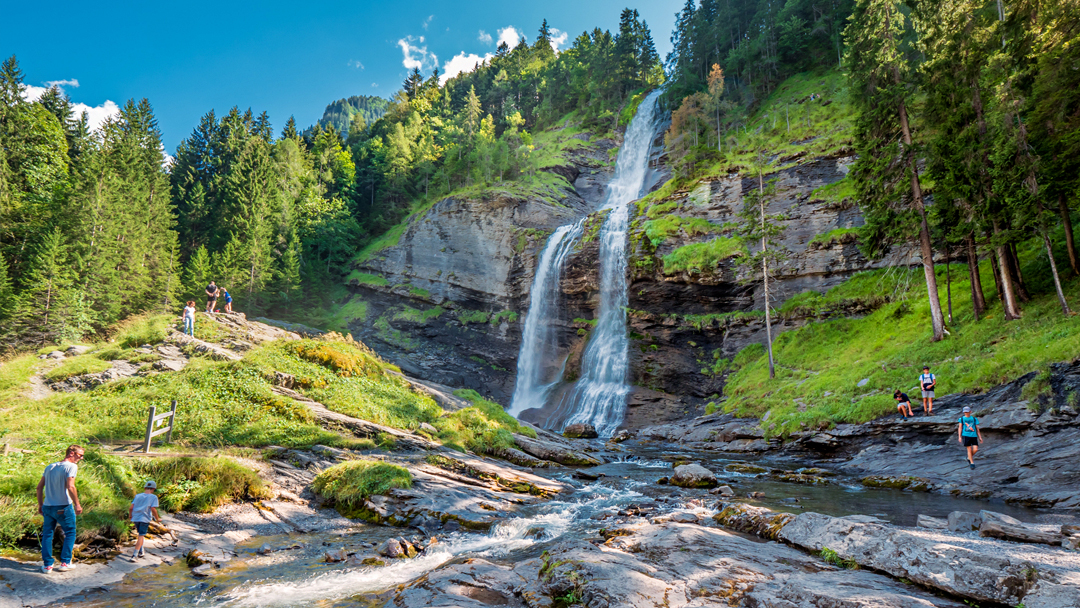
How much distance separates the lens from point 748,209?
95.3 feet

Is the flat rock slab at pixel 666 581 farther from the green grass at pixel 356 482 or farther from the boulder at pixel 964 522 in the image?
the green grass at pixel 356 482

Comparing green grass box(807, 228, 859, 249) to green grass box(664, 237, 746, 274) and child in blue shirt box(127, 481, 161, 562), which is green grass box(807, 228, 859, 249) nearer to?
green grass box(664, 237, 746, 274)

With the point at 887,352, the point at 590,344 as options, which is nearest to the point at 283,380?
the point at 590,344

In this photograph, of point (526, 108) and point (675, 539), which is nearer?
point (675, 539)

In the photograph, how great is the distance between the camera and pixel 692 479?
12.6 m

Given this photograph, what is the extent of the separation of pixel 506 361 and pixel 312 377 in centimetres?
2478

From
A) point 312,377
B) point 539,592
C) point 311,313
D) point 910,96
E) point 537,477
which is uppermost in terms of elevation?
point 910,96

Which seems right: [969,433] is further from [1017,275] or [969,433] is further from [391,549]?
[391,549]

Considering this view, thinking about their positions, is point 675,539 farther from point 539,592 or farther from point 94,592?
point 94,592

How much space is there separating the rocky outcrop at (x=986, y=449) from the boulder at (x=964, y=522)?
10.7 ft

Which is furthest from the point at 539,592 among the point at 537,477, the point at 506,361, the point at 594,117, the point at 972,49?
the point at 594,117

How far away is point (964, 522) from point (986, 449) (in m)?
6.27

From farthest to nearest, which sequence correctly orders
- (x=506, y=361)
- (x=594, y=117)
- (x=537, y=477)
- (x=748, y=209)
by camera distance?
(x=594, y=117) < (x=506, y=361) < (x=748, y=209) < (x=537, y=477)

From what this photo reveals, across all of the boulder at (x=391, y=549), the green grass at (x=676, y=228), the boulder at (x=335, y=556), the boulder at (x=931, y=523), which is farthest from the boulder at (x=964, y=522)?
the green grass at (x=676, y=228)
